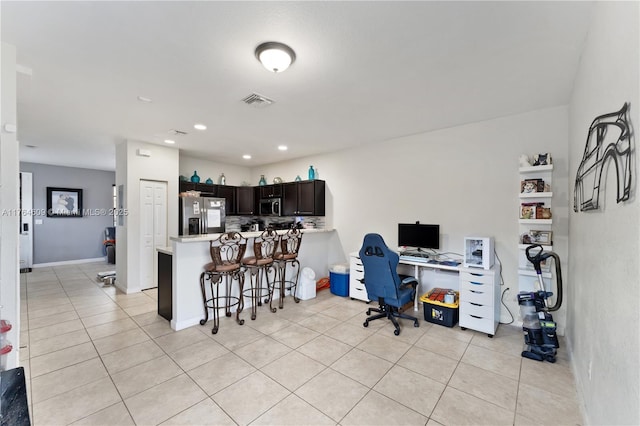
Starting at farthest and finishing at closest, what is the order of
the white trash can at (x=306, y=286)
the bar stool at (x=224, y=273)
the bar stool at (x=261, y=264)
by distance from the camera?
the white trash can at (x=306, y=286)
the bar stool at (x=261, y=264)
the bar stool at (x=224, y=273)

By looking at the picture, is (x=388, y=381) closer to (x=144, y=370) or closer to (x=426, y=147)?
(x=144, y=370)

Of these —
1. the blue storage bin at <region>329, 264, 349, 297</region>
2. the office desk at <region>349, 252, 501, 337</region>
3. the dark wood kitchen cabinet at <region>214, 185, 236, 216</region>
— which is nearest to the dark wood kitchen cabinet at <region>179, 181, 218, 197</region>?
the dark wood kitchen cabinet at <region>214, 185, 236, 216</region>

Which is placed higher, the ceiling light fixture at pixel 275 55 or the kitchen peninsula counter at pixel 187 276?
the ceiling light fixture at pixel 275 55

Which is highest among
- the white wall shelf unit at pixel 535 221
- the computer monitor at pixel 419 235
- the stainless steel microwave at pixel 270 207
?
the stainless steel microwave at pixel 270 207

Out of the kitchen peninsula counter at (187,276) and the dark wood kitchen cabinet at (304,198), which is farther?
the dark wood kitchen cabinet at (304,198)

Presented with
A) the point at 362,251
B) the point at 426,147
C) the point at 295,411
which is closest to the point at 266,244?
the point at 362,251

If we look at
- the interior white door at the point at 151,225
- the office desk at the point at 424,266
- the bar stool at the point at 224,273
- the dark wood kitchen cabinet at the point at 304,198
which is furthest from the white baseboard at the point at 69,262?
the office desk at the point at 424,266

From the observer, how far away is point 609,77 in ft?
4.70

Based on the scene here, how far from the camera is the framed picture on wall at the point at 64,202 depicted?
695 cm

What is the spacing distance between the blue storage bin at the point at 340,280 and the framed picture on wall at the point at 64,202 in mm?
7292

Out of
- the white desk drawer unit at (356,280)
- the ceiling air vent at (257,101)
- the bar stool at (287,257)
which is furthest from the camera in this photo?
the white desk drawer unit at (356,280)

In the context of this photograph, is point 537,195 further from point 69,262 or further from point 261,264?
point 69,262

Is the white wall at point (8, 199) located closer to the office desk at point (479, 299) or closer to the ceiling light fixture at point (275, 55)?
the ceiling light fixture at point (275, 55)

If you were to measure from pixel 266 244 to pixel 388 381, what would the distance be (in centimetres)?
250
